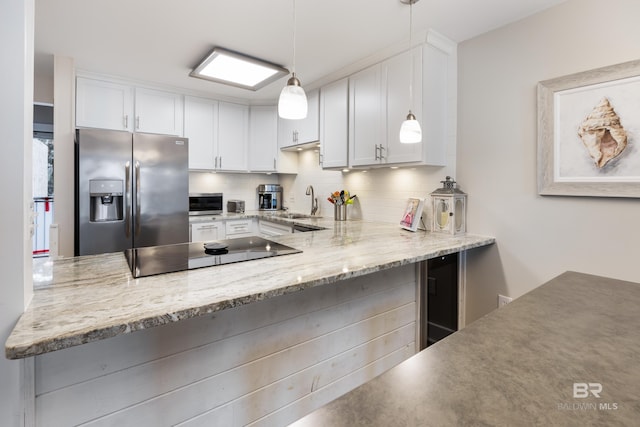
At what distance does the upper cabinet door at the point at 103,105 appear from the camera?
2.90 metres

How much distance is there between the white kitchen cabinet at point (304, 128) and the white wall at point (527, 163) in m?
1.46

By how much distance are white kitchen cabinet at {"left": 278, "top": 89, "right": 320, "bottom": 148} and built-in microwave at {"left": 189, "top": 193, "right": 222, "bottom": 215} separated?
1081 mm

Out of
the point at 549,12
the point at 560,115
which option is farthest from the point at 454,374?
the point at 549,12

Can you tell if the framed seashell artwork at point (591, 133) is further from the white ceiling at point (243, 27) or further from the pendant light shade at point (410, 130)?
the pendant light shade at point (410, 130)

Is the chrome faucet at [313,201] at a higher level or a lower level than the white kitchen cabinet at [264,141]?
lower

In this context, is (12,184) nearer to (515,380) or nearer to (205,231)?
(515,380)

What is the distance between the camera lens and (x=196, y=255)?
57.8 inches

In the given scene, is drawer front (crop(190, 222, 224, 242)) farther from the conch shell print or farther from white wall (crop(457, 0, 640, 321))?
the conch shell print

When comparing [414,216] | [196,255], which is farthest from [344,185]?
[196,255]

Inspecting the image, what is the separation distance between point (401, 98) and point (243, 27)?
4.11 ft

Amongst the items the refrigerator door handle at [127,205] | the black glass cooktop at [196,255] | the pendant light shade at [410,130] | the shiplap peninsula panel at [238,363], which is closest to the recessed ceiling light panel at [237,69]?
the refrigerator door handle at [127,205]

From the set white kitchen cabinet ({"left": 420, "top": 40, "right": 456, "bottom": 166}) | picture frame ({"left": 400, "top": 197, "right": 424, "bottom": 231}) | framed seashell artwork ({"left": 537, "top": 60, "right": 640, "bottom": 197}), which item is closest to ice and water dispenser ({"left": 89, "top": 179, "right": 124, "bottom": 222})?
picture frame ({"left": 400, "top": 197, "right": 424, "bottom": 231})

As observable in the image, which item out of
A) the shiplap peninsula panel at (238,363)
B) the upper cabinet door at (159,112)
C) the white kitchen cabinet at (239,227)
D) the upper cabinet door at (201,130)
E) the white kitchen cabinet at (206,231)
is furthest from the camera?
the white kitchen cabinet at (239,227)

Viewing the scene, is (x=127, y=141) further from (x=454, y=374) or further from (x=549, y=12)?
(x=549, y=12)
